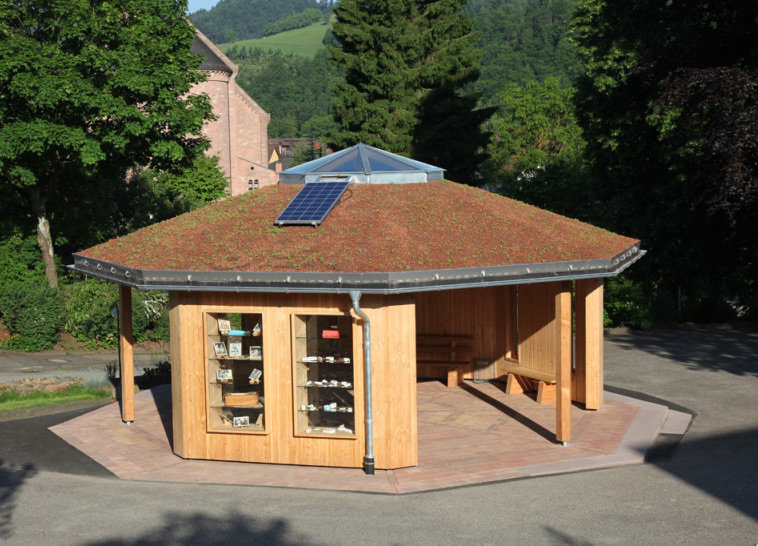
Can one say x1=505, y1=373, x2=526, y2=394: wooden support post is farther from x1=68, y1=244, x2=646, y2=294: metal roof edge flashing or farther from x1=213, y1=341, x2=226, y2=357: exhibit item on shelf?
x1=213, y1=341, x2=226, y2=357: exhibit item on shelf

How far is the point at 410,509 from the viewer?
9.95 m

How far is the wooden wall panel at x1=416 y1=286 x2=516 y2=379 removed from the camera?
652 inches

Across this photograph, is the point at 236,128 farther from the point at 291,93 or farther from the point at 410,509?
the point at 291,93

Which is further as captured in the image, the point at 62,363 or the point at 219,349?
the point at 62,363

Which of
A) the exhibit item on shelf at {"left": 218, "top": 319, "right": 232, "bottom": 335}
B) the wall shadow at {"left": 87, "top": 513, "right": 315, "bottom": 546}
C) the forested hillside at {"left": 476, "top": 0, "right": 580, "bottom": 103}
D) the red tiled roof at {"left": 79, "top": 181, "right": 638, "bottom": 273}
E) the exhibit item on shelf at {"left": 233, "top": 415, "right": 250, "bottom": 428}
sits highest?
the forested hillside at {"left": 476, "top": 0, "right": 580, "bottom": 103}

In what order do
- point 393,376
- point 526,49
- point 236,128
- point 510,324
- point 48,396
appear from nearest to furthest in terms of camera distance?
1. point 393,376
2. point 48,396
3. point 510,324
4. point 236,128
5. point 526,49

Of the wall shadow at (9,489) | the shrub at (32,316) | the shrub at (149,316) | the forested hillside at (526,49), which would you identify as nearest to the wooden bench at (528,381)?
the wall shadow at (9,489)

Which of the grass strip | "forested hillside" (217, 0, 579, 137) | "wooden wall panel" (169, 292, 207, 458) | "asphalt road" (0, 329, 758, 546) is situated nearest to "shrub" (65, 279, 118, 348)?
the grass strip

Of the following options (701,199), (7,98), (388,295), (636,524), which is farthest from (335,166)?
(7,98)

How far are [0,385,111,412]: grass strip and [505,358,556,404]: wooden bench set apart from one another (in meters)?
7.46

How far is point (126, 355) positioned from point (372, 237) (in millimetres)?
4865

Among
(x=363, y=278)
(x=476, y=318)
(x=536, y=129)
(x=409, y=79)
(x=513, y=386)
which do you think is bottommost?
(x=513, y=386)

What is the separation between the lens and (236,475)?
11461mm

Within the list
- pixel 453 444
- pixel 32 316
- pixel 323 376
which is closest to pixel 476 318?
pixel 453 444
